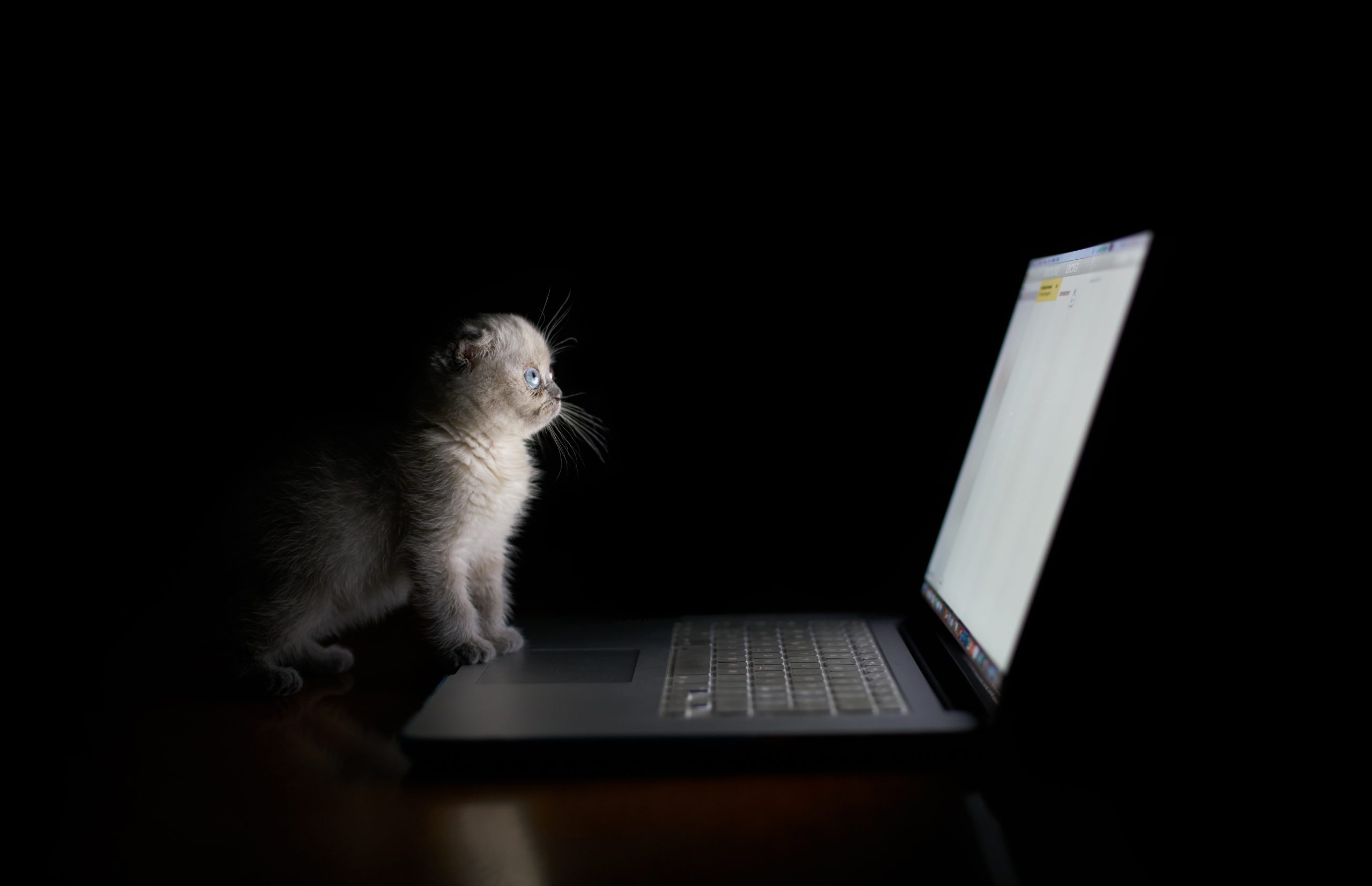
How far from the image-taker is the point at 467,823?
0.77 meters

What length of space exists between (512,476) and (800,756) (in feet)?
2.16


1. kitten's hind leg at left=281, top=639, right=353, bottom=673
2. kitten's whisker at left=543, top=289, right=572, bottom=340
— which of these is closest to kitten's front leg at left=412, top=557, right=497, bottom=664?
kitten's hind leg at left=281, top=639, right=353, bottom=673

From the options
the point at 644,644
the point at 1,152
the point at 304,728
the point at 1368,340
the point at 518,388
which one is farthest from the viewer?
the point at 1,152

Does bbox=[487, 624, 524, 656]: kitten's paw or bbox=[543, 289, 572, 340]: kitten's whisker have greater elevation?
bbox=[543, 289, 572, 340]: kitten's whisker

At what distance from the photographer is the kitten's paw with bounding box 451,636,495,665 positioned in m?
1.13

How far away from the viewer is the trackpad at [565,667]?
3.40 feet

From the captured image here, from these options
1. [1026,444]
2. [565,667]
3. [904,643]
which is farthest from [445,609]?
[1026,444]

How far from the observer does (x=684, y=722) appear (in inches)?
33.9

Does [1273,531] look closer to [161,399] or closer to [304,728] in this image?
[304,728]

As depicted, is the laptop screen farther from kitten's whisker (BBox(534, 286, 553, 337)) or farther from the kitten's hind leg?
the kitten's hind leg

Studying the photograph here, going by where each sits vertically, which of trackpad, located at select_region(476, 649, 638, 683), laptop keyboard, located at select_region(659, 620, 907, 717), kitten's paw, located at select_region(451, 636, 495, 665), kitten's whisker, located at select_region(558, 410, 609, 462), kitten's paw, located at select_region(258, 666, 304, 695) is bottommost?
kitten's paw, located at select_region(258, 666, 304, 695)

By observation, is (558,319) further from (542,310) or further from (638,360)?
(638,360)

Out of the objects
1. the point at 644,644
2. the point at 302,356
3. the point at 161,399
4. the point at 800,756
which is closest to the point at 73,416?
the point at 161,399

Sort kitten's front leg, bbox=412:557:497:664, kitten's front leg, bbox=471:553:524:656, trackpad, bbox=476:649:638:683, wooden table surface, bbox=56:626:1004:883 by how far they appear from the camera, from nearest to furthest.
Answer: wooden table surface, bbox=56:626:1004:883
trackpad, bbox=476:649:638:683
kitten's front leg, bbox=412:557:497:664
kitten's front leg, bbox=471:553:524:656
